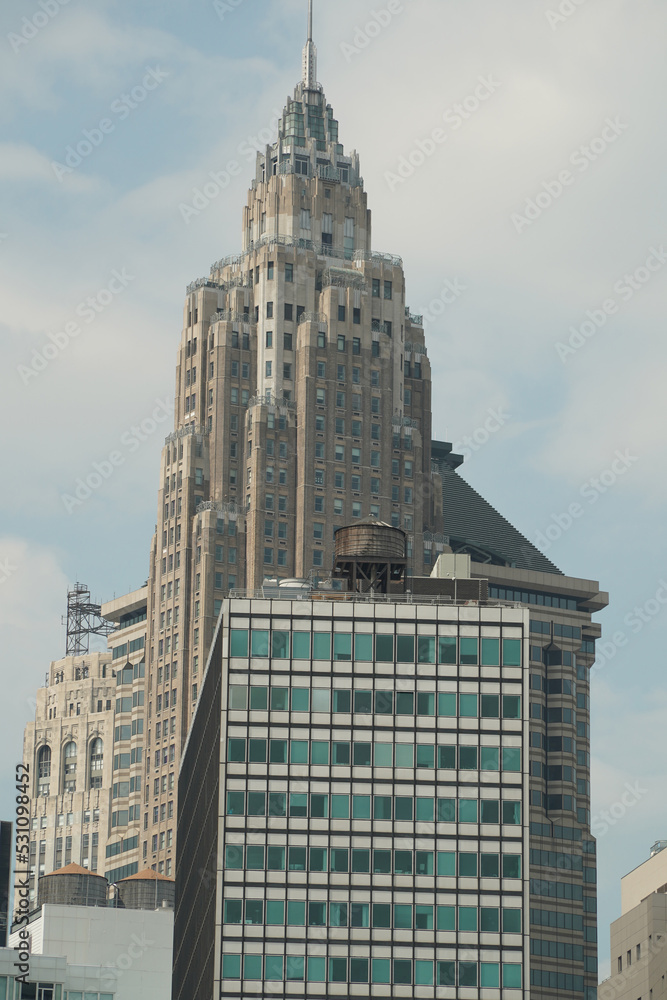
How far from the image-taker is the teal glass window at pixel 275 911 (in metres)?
152

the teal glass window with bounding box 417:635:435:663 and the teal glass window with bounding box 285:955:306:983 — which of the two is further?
the teal glass window with bounding box 417:635:435:663

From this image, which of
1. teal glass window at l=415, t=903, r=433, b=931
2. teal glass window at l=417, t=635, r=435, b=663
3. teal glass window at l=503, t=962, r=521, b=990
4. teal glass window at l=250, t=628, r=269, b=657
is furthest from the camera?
teal glass window at l=417, t=635, r=435, b=663

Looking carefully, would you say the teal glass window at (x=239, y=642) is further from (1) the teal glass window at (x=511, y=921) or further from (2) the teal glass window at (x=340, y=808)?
(1) the teal glass window at (x=511, y=921)

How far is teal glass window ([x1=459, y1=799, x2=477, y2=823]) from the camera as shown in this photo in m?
155

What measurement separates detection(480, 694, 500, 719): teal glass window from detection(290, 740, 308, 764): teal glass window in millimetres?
11965

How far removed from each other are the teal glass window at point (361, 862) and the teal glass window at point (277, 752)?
7.59 m

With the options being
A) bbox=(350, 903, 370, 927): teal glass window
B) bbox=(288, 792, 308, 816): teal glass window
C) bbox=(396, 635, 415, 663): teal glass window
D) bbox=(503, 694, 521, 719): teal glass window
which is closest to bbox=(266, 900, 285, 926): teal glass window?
bbox=(350, 903, 370, 927): teal glass window

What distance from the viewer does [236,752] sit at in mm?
156625

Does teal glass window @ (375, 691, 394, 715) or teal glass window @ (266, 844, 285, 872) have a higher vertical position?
teal glass window @ (375, 691, 394, 715)

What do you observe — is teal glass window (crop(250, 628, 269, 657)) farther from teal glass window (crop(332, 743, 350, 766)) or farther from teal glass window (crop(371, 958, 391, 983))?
teal glass window (crop(371, 958, 391, 983))

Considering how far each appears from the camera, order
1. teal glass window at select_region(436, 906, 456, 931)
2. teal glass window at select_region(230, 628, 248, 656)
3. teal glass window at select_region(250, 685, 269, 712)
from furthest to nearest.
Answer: teal glass window at select_region(230, 628, 248, 656), teal glass window at select_region(250, 685, 269, 712), teal glass window at select_region(436, 906, 456, 931)

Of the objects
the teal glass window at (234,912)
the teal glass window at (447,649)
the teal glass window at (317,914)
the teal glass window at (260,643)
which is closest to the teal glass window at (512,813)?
the teal glass window at (447,649)

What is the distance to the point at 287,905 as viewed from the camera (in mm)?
152500

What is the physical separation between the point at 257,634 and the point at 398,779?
13.7 m
